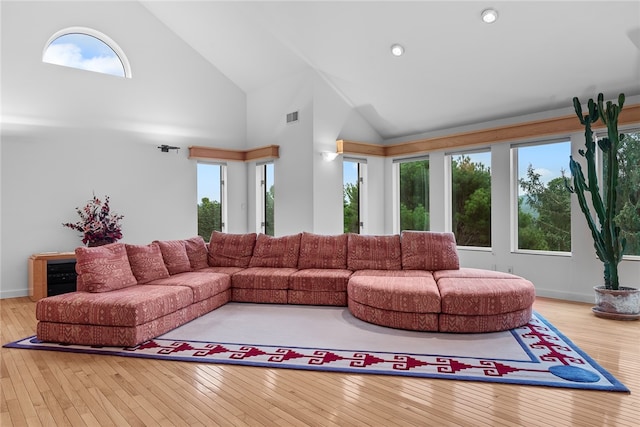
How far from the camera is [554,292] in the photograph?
5.44m

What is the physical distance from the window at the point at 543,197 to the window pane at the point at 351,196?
2.64 m

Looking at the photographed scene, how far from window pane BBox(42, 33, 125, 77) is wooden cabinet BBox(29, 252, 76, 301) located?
2.94m

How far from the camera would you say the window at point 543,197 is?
5.50m

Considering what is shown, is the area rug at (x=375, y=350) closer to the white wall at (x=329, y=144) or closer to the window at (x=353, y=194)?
the white wall at (x=329, y=144)

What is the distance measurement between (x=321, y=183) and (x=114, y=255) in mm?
3439

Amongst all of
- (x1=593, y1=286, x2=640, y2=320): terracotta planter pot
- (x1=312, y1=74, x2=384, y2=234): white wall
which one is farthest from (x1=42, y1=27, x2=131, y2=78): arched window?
(x1=593, y1=286, x2=640, y2=320): terracotta planter pot

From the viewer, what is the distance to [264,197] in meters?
8.17

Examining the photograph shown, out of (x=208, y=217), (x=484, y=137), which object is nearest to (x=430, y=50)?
(x=484, y=137)

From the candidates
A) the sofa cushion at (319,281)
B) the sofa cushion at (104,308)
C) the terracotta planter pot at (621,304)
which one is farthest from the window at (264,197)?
the terracotta planter pot at (621,304)

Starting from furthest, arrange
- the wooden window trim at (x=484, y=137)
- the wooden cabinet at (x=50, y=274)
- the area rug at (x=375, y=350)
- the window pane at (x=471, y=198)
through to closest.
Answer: the window pane at (x=471, y=198) → the wooden cabinet at (x=50, y=274) → the wooden window trim at (x=484, y=137) → the area rug at (x=375, y=350)

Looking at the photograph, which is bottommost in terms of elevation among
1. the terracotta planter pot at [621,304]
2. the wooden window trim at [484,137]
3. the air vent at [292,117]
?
the terracotta planter pot at [621,304]

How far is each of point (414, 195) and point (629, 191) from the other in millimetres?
3092

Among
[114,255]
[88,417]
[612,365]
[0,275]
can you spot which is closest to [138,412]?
[88,417]

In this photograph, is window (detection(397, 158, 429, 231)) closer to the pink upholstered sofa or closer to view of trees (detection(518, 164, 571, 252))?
view of trees (detection(518, 164, 571, 252))
